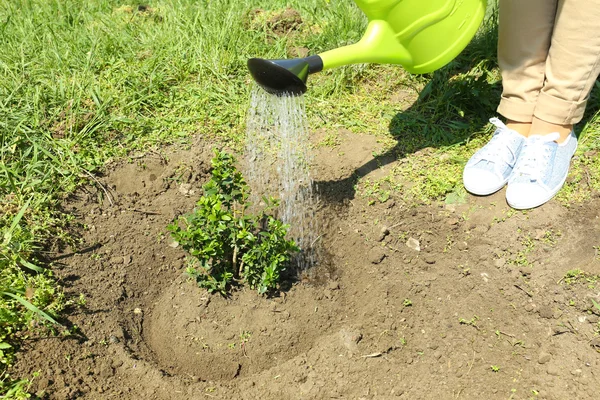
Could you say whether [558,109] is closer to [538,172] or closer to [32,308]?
[538,172]

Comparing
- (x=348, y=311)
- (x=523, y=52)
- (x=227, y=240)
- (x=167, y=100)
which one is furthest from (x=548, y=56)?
(x=167, y=100)

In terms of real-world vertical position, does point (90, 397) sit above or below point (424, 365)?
above

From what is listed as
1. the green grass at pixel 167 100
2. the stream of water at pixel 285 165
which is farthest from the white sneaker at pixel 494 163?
the stream of water at pixel 285 165

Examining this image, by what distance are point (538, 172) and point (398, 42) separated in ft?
2.77

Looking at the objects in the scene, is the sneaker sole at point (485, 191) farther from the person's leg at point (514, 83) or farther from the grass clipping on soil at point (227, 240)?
the grass clipping on soil at point (227, 240)

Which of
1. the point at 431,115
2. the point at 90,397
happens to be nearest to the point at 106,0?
the point at 431,115

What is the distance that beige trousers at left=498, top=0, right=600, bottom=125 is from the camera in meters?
2.34

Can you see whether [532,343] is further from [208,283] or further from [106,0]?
[106,0]

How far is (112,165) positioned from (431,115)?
1.62m

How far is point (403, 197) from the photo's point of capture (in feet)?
8.96

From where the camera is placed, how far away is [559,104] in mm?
2541

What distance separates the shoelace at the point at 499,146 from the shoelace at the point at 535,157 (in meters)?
0.05

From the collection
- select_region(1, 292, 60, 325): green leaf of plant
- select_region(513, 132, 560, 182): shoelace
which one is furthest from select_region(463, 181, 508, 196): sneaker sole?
select_region(1, 292, 60, 325): green leaf of plant

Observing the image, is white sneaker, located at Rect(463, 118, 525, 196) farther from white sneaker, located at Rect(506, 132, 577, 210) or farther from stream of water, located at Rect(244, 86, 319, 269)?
stream of water, located at Rect(244, 86, 319, 269)
